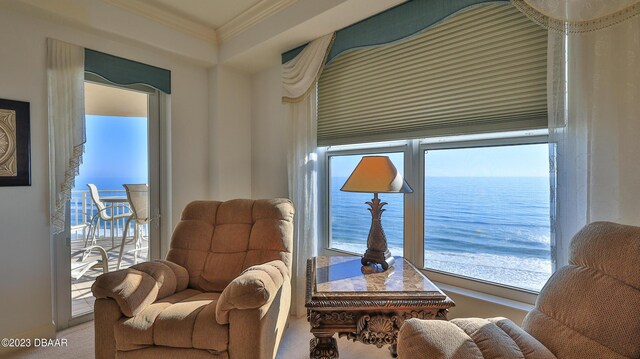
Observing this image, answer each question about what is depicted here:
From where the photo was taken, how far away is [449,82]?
1847 millimetres

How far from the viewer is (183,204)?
9.58 feet

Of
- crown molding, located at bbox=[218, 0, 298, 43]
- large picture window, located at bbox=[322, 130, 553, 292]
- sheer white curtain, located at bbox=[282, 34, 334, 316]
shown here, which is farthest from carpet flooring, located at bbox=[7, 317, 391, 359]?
crown molding, located at bbox=[218, 0, 298, 43]

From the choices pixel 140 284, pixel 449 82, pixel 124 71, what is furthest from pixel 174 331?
pixel 124 71

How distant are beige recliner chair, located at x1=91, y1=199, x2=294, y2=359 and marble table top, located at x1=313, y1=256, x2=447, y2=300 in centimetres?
26

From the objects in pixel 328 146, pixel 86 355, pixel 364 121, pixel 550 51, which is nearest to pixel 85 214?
pixel 86 355

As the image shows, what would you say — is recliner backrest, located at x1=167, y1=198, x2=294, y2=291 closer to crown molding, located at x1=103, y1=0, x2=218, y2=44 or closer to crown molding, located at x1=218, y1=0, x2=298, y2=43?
crown molding, located at x1=218, y1=0, x2=298, y2=43

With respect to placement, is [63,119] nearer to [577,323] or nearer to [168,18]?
[168,18]

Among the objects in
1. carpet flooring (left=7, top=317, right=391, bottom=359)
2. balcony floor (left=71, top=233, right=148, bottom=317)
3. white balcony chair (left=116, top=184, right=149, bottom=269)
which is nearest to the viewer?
carpet flooring (left=7, top=317, right=391, bottom=359)

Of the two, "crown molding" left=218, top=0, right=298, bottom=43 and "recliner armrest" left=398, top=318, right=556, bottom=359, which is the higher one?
"crown molding" left=218, top=0, right=298, bottom=43

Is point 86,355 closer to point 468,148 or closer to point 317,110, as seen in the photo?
point 317,110

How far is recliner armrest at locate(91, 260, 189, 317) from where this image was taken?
149 cm

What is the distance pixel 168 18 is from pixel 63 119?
3.83 ft

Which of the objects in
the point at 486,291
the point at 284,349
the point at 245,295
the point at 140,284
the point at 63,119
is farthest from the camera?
the point at 63,119

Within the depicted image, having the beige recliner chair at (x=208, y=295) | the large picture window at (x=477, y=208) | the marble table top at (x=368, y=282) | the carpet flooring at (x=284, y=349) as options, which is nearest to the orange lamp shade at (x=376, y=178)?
the marble table top at (x=368, y=282)
